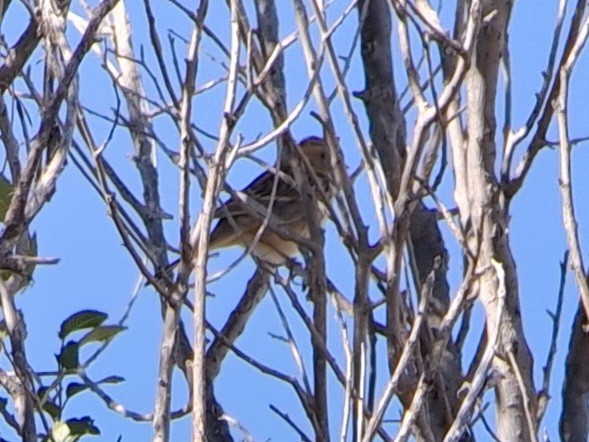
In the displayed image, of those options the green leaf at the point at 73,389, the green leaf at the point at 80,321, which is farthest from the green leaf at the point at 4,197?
the green leaf at the point at 73,389

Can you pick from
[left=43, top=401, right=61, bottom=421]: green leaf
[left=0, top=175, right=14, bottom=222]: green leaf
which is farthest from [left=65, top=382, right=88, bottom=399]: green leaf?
[left=0, top=175, right=14, bottom=222]: green leaf

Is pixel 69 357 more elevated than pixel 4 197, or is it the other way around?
pixel 4 197

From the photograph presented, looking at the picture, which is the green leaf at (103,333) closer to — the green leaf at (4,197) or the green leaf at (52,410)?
the green leaf at (52,410)

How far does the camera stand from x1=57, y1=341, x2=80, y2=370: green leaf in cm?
218

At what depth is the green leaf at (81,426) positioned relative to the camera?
84.0 inches

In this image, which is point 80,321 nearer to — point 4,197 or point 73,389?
point 73,389

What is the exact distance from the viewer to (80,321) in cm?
226

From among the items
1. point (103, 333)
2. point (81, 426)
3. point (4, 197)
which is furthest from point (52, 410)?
point (4, 197)

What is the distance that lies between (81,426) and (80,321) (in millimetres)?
214

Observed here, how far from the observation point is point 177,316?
1984 millimetres

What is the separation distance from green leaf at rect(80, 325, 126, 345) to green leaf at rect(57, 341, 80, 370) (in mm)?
91

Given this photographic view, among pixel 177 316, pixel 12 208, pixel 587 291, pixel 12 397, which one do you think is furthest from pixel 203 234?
pixel 587 291

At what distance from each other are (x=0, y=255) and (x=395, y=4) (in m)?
1.19

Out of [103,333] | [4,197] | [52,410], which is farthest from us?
[103,333]
